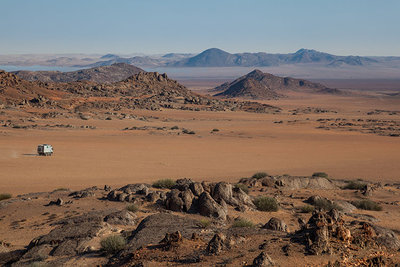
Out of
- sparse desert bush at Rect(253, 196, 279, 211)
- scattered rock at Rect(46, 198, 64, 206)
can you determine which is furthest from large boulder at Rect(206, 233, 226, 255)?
scattered rock at Rect(46, 198, 64, 206)

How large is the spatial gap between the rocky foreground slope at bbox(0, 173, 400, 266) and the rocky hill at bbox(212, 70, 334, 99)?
117297mm

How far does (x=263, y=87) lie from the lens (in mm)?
144625

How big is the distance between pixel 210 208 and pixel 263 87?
136 m

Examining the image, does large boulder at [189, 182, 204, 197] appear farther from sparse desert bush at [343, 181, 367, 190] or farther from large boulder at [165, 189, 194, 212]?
sparse desert bush at [343, 181, 367, 190]

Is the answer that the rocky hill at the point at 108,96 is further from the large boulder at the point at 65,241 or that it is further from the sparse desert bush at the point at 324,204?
the large boulder at the point at 65,241

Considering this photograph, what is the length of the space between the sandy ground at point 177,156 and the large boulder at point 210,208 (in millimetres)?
9966

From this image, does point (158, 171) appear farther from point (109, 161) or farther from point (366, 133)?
point (366, 133)

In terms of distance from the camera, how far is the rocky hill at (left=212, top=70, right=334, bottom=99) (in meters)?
135

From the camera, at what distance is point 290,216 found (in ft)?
43.5

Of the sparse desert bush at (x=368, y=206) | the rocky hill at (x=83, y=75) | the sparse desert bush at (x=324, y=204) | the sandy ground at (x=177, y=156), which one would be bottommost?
the sandy ground at (x=177, y=156)

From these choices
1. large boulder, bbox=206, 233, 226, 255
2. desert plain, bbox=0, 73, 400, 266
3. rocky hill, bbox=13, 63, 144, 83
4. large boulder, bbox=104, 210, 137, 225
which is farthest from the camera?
rocky hill, bbox=13, 63, 144, 83

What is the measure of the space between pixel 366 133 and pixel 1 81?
201 ft

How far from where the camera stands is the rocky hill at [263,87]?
444ft

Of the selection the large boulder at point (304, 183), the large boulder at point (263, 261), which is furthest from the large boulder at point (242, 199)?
the large boulder at point (263, 261)
